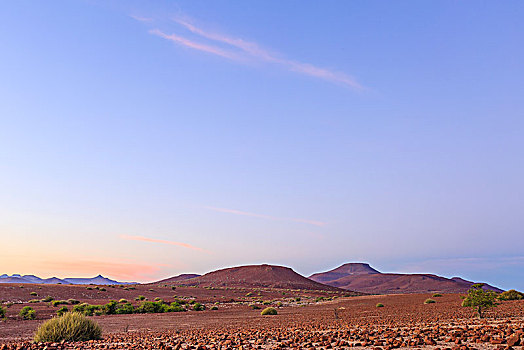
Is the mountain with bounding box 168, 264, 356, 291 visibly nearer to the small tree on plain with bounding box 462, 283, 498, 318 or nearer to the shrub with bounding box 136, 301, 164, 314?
the shrub with bounding box 136, 301, 164, 314

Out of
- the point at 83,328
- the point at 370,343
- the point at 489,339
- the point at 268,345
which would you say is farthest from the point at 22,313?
the point at 489,339

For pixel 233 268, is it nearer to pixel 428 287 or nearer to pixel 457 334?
pixel 428 287

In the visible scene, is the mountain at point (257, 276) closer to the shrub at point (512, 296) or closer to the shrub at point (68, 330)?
the shrub at point (512, 296)

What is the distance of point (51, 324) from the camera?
16922 mm

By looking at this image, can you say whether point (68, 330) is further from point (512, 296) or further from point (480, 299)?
point (512, 296)

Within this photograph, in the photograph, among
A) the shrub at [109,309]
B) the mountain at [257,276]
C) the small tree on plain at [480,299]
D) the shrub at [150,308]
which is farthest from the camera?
the mountain at [257,276]

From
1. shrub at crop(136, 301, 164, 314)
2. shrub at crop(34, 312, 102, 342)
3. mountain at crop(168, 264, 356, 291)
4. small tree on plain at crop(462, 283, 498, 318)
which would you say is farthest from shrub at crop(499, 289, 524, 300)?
mountain at crop(168, 264, 356, 291)

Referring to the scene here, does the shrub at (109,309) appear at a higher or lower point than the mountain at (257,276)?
lower

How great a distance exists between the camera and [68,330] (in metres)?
16.8

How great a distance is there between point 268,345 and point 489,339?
5761mm

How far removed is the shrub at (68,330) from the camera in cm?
1662

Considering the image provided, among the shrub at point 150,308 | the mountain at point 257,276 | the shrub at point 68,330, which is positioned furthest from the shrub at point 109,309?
the mountain at point 257,276

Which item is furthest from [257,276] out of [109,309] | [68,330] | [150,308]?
[68,330]

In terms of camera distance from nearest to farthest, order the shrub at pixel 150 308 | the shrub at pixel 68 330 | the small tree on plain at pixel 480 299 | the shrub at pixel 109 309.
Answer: the shrub at pixel 68 330
the small tree on plain at pixel 480 299
the shrub at pixel 109 309
the shrub at pixel 150 308
